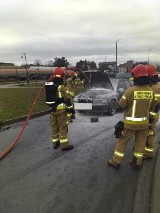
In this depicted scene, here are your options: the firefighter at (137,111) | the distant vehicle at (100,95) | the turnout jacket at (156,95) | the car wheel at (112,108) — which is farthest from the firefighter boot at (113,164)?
the car wheel at (112,108)

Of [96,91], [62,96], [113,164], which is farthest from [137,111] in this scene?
[96,91]

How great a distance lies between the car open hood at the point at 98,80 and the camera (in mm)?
11391

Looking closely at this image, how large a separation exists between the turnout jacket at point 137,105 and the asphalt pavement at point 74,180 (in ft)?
2.74

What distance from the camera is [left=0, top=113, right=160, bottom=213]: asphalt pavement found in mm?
3752

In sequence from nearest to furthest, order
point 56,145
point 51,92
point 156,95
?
point 156,95, point 51,92, point 56,145

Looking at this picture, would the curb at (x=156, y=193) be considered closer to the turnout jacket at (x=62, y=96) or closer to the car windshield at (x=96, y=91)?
the turnout jacket at (x=62, y=96)

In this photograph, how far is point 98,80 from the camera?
11.7 meters

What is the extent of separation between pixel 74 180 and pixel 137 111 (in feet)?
5.54

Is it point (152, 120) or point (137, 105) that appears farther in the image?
point (152, 120)

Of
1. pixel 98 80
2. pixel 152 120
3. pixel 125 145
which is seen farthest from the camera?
pixel 98 80

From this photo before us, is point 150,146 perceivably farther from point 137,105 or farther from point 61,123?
point 61,123

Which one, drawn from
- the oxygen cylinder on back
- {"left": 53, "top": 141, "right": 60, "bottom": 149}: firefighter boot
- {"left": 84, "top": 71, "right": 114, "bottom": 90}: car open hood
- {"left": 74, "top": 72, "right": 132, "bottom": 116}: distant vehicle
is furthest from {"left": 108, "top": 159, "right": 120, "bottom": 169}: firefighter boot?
{"left": 84, "top": 71, "right": 114, "bottom": 90}: car open hood

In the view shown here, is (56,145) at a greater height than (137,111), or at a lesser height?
lesser

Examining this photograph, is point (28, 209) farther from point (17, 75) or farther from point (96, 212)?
point (17, 75)
